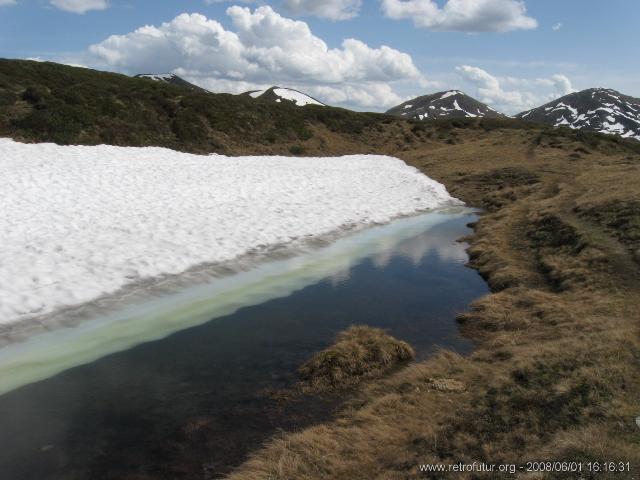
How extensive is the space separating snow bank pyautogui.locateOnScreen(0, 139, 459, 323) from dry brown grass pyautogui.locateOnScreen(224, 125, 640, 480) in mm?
9031

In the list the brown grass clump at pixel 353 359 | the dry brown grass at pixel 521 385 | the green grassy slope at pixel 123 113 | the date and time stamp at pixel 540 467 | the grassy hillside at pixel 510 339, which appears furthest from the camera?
the green grassy slope at pixel 123 113

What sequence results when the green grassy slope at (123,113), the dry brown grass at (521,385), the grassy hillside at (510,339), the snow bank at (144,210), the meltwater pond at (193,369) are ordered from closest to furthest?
the dry brown grass at (521,385)
the grassy hillside at (510,339)
the meltwater pond at (193,369)
the snow bank at (144,210)
the green grassy slope at (123,113)

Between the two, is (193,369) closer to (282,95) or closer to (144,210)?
(144,210)

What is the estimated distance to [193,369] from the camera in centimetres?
1108

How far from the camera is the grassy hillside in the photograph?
748 cm

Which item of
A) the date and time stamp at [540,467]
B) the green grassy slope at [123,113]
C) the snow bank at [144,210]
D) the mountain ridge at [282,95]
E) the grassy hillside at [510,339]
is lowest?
the date and time stamp at [540,467]

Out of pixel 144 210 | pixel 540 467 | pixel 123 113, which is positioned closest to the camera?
pixel 540 467

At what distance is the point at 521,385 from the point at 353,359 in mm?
3667

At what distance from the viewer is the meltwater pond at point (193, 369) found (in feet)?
26.7

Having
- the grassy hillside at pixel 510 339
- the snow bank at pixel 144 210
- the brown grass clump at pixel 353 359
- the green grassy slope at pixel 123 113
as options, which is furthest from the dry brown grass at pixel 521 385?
the green grassy slope at pixel 123 113

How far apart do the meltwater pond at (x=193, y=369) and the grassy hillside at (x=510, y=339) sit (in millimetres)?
643

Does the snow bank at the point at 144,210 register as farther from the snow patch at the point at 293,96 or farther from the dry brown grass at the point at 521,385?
the snow patch at the point at 293,96

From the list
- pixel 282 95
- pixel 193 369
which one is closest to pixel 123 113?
pixel 193 369

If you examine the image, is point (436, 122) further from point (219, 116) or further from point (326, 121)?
point (219, 116)
